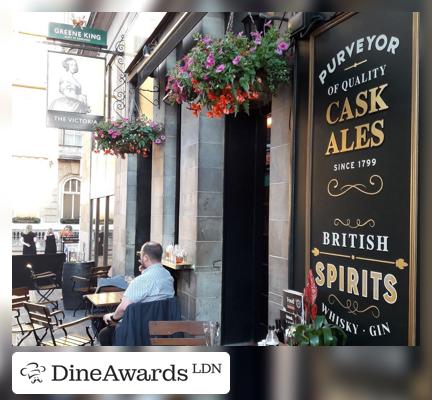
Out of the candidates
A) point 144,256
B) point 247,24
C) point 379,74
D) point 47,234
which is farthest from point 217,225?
point 47,234

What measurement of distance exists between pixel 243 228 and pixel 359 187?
2.72 meters

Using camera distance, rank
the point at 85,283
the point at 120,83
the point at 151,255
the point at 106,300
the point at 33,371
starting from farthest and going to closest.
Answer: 1. the point at 120,83
2. the point at 85,283
3. the point at 106,300
4. the point at 151,255
5. the point at 33,371

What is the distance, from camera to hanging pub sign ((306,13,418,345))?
92.3 inches

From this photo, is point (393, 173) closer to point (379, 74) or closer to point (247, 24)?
point (379, 74)

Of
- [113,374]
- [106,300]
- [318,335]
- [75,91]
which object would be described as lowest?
[106,300]

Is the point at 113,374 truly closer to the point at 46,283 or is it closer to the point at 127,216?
the point at 127,216

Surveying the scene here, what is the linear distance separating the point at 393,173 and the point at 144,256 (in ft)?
9.19

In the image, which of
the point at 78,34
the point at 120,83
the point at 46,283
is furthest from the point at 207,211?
the point at 46,283

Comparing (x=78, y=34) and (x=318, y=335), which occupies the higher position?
(x=78, y=34)

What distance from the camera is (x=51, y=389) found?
2.11m

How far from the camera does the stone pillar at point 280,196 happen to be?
359cm

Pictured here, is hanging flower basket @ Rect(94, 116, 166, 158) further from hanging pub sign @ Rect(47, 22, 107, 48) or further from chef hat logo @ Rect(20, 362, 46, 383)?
chef hat logo @ Rect(20, 362, 46, 383)

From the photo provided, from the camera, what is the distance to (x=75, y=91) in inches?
290

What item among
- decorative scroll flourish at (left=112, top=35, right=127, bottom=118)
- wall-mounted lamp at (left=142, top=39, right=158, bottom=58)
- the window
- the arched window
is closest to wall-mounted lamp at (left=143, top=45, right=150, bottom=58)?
wall-mounted lamp at (left=142, top=39, right=158, bottom=58)
